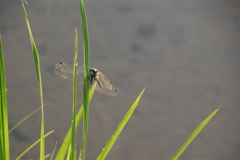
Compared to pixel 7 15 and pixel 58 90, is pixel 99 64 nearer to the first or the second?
pixel 58 90

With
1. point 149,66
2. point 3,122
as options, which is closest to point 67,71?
point 3,122

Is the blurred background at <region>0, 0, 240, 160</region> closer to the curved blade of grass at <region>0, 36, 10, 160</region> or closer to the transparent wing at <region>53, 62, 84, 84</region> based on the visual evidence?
the transparent wing at <region>53, 62, 84, 84</region>

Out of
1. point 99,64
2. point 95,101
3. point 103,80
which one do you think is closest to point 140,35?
point 99,64

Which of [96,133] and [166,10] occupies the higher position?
[166,10]

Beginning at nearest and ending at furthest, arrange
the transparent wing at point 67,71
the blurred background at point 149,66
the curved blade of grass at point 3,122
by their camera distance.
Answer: the curved blade of grass at point 3,122 < the transparent wing at point 67,71 < the blurred background at point 149,66

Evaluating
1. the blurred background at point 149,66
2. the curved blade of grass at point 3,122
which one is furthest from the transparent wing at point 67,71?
the blurred background at point 149,66

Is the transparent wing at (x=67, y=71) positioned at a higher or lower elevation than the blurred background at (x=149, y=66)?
higher

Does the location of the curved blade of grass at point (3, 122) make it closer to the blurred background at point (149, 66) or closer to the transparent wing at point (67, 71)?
the transparent wing at point (67, 71)

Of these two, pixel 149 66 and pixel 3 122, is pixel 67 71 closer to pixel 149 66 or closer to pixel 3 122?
pixel 3 122
